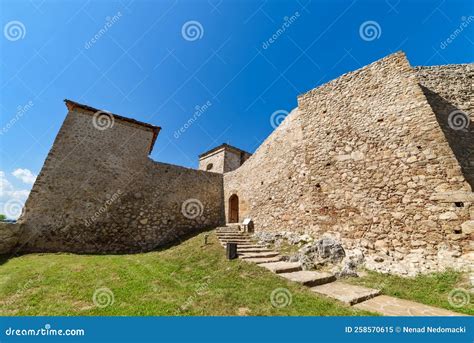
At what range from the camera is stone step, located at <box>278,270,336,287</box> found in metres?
4.86

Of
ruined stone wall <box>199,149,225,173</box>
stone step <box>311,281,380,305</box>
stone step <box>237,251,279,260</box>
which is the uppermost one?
ruined stone wall <box>199,149,225,173</box>

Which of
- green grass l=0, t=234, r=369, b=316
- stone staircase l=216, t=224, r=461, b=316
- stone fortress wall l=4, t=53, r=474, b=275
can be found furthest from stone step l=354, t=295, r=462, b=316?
stone fortress wall l=4, t=53, r=474, b=275

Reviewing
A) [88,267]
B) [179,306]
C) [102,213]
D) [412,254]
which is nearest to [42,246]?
[102,213]

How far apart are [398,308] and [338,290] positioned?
106cm

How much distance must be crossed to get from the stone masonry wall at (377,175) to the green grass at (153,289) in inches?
122

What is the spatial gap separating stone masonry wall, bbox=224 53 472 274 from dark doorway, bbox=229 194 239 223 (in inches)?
148

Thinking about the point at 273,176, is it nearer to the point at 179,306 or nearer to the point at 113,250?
the point at 179,306

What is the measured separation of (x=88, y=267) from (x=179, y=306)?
4.21m

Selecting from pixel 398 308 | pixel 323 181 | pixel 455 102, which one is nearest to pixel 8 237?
pixel 323 181

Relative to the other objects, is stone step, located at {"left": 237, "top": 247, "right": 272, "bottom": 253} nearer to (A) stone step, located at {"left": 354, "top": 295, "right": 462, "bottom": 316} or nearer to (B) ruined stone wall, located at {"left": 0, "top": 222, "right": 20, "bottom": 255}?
(A) stone step, located at {"left": 354, "top": 295, "right": 462, "bottom": 316}

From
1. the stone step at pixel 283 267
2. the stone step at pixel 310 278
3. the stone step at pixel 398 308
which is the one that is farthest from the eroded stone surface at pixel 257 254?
the stone step at pixel 398 308

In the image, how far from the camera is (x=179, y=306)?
3730 millimetres

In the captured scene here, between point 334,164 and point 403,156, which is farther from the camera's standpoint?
point 334,164

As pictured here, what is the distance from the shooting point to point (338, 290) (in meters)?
4.57
